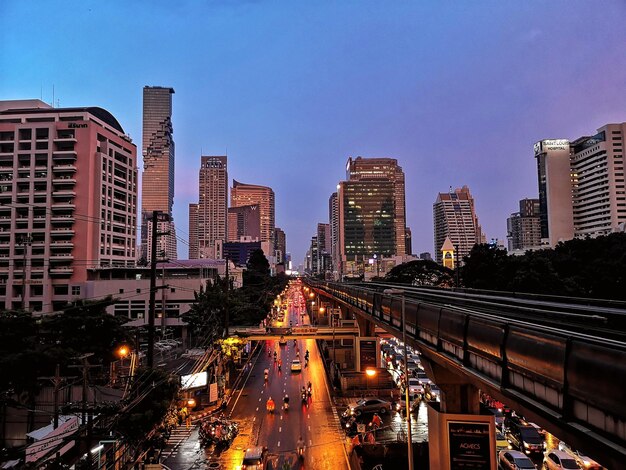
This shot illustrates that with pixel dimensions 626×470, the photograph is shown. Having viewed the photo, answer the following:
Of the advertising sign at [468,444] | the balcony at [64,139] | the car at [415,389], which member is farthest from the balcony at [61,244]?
the advertising sign at [468,444]

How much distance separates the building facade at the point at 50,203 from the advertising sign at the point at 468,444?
73.9 meters

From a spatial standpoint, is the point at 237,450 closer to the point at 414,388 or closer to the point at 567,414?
the point at 414,388

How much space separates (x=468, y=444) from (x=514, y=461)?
742 centimetres

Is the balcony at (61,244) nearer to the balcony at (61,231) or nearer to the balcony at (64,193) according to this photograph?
the balcony at (61,231)

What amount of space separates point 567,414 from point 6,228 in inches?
3448

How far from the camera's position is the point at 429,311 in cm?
1606

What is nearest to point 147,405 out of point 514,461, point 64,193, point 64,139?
point 514,461

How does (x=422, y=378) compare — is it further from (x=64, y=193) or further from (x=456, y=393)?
(x=64, y=193)

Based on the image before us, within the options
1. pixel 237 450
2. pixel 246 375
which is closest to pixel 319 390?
pixel 246 375

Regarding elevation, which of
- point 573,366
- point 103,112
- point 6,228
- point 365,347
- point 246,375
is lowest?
point 246,375

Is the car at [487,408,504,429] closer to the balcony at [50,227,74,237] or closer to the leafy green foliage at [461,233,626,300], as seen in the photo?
the leafy green foliage at [461,233,626,300]

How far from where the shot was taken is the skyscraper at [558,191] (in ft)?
592

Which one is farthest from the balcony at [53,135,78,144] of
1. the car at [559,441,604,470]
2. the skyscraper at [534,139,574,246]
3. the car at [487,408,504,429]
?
the skyscraper at [534,139,574,246]

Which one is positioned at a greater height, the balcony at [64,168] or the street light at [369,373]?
the balcony at [64,168]
